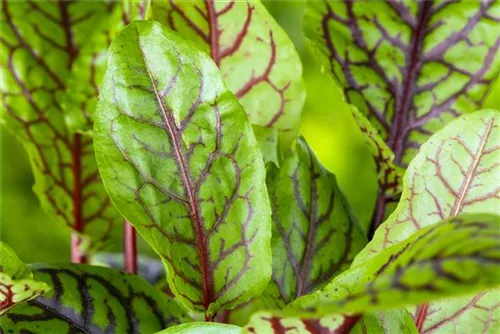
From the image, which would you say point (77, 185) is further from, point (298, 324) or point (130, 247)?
point (298, 324)

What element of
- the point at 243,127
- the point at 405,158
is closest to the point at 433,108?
the point at 405,158

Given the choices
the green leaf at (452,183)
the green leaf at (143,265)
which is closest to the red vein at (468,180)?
the green leaf at (452,183)

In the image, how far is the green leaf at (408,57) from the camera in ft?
1.84

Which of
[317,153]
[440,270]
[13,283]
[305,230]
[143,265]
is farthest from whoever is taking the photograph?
[317,153]

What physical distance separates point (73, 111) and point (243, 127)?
27cm

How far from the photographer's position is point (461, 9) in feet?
1.83

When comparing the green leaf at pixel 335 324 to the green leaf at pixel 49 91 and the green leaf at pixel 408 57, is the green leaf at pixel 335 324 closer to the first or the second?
the green leaf at pixel 408 57

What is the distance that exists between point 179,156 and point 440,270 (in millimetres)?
211

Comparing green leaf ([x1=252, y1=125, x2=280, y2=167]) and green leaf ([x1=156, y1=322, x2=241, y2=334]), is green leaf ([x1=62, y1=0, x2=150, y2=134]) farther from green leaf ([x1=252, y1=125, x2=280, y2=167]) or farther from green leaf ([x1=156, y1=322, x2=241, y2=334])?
green leaf ([x1=156, y1=322, x2=241, y2=334])

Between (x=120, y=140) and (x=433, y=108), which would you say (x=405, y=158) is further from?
(x=120, y=140)

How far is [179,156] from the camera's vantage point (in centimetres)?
43

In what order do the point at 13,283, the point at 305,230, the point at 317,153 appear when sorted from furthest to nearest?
the point at 317,153
the point at 305,230
the point at 13,283

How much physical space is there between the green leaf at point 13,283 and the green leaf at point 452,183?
0.65 feet

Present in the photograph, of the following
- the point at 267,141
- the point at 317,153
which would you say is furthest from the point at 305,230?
the point at 317,153
